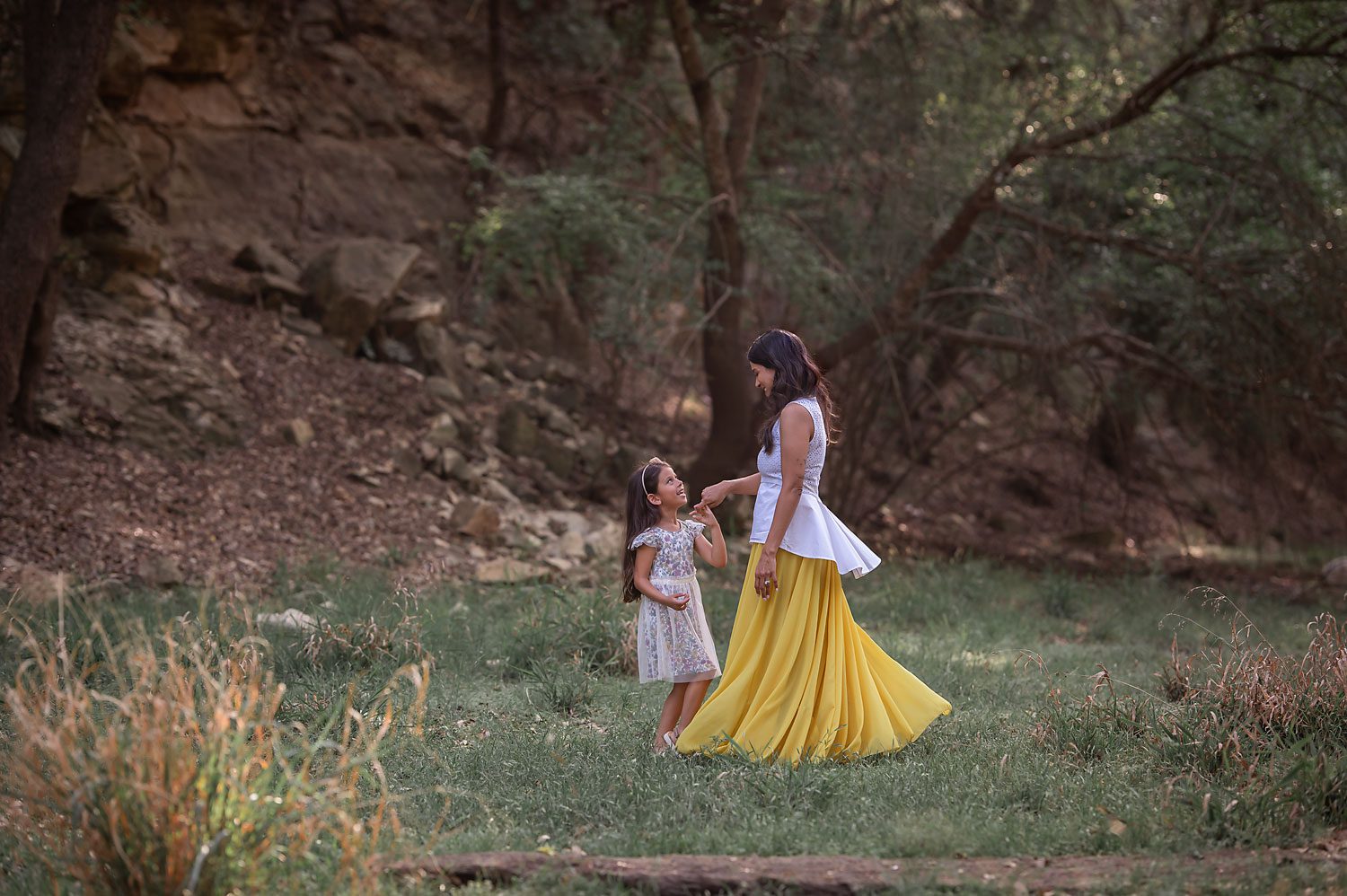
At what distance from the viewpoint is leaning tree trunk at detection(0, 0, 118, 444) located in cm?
829

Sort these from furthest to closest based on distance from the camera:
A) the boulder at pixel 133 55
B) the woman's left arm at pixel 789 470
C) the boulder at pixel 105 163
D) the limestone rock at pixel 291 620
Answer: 1. the boulder at pixel 133 55
2. the boulder at pixel 105 163
3. the limestone rock at pixel 291 620
4. the woman's left arm at pixel 789 470

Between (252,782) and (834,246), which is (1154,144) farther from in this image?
(252,782)

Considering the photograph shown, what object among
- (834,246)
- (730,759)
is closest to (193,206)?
(834,246)

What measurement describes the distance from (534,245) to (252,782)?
7.41 metres

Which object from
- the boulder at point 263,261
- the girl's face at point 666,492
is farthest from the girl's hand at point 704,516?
the boulder at point 263,261

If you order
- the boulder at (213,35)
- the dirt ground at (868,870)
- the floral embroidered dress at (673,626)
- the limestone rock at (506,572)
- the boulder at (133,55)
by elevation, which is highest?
the boulder at (213,35)

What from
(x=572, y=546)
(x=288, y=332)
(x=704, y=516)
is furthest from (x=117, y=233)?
(x=704, y=516)

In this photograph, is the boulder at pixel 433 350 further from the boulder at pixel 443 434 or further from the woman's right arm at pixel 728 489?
the woman's right arm at pixel 728 489

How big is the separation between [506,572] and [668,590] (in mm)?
4098

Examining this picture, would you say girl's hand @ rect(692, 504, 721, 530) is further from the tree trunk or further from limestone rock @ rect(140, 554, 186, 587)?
the tree trunk

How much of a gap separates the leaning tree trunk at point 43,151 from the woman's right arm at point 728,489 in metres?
5.92

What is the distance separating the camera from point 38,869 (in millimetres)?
3500

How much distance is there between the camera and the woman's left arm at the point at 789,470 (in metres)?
4.62

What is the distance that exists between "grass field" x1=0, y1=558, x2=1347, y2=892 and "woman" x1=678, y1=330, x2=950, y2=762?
0.53 ft
